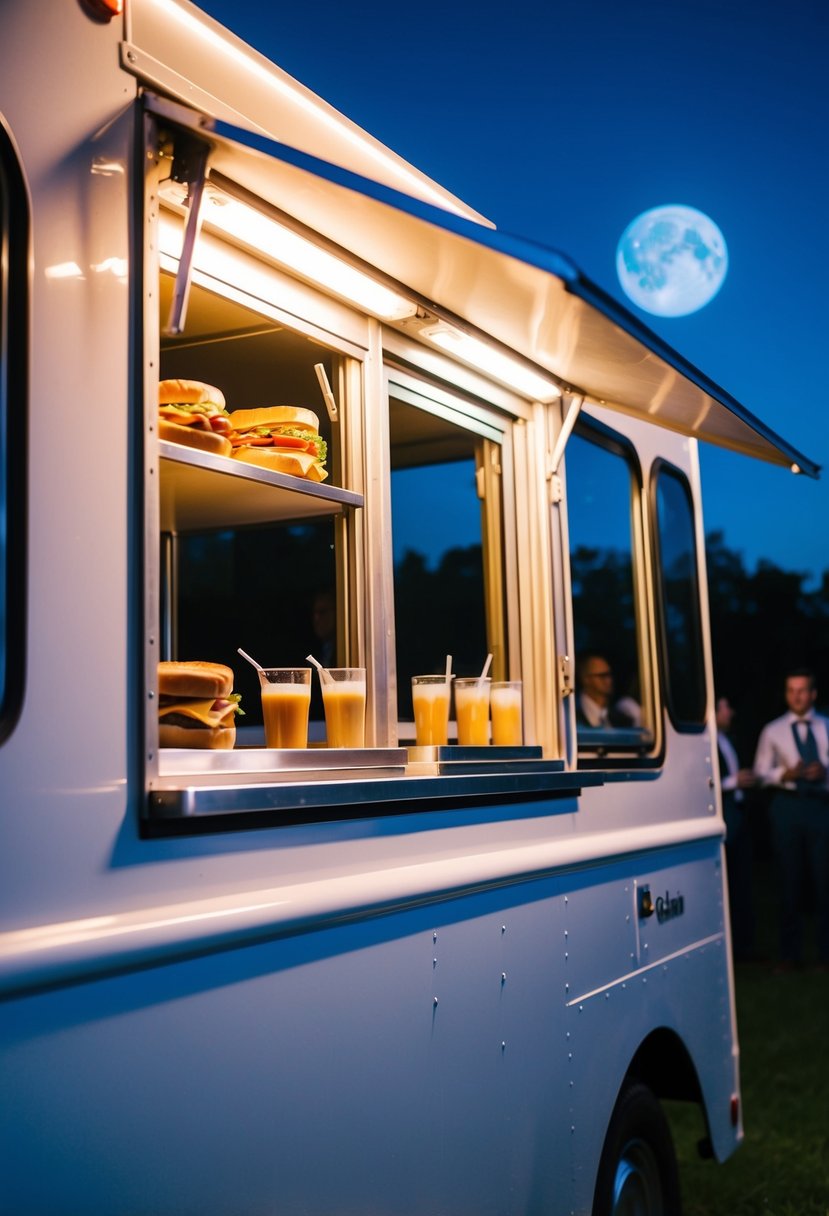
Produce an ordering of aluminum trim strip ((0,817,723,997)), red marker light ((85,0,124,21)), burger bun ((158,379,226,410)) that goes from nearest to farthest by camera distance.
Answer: aluminum trim strip ((0,817,723,997)) → red marker light ((85,0,124,21)) → burger bun ((158,379,226,410))

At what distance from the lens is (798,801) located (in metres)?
9.27

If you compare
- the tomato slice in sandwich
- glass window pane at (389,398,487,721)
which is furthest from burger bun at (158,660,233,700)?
glass window pane at (389,398,487,721)

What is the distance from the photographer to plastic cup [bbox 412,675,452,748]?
293 centimetres

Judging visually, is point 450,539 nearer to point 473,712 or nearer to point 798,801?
point 473,712

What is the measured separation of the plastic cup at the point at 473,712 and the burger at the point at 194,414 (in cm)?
91

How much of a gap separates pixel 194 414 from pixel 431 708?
0.94 metres

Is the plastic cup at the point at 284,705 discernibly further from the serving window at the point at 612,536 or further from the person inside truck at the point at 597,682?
the person inside truck at the point at 597,682

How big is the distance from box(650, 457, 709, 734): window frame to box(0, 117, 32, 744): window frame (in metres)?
2.80

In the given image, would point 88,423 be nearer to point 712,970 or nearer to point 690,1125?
point 712,970

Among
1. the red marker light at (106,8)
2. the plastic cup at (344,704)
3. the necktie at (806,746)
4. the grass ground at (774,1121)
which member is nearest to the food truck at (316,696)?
the red marker light at (106,8)

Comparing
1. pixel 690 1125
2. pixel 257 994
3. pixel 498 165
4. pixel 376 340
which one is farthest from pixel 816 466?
pixel 498 165

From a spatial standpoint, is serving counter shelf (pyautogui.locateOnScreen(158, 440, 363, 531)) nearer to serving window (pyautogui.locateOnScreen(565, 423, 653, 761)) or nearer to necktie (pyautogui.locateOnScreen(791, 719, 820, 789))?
serving window (pyautogui.locateOnScreen(565, 423, 653, 761))

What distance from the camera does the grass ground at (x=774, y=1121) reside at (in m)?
4.59

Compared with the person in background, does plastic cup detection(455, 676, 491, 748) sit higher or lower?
higher
